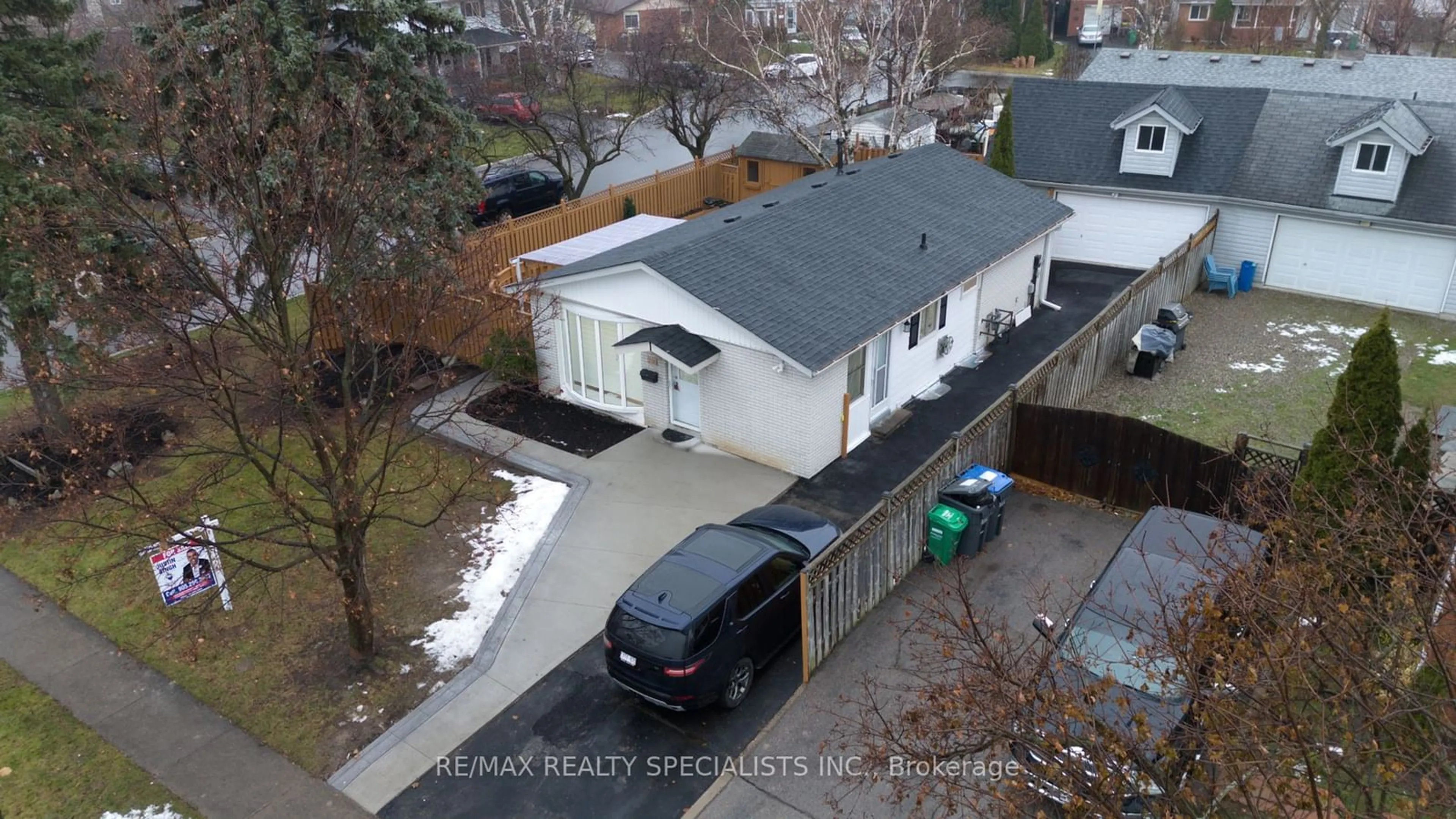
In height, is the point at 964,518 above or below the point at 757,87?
below

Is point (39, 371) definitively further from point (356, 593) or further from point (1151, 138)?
point (1151, 138)

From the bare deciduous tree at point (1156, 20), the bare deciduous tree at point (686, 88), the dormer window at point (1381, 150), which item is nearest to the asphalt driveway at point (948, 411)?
the dormer window at point (1381, 150)

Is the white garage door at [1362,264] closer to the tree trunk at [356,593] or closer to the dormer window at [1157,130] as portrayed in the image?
the dormer window at [1157,130]

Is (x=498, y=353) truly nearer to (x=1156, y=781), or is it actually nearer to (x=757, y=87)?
(x=1156, y=781)

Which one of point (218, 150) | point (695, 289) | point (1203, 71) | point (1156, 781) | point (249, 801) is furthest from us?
point (1203, 71)

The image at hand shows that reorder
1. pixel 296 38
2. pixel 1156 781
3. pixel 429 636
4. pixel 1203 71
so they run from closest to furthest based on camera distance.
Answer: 1. pixel 1156 781
2. pixel 429 636
3. pixel 296 38
4. pixel 1203 71

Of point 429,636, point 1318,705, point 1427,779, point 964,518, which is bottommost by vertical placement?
point 429,636

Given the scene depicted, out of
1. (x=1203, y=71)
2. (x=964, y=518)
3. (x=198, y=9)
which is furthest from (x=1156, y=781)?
(x=1203, y=71)

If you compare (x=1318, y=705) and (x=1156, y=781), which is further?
(x=1318, y=705)
